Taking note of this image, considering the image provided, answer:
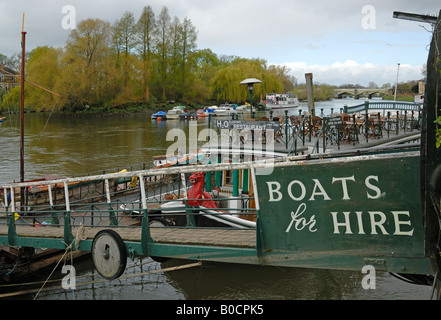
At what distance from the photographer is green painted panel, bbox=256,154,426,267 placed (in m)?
5.34

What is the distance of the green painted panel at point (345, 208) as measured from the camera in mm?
5336

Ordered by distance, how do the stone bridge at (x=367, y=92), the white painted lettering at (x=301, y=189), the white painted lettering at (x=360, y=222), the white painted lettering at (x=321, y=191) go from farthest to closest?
the stone bridge at (x=367, y=92) < the white painted lettering at (x=301, y=189) < the white painted lettering at (x=321, y=191) < the white painted lettering at (x=360, y=222)

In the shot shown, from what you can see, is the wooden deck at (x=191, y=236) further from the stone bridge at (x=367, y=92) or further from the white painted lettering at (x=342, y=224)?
the stone bridge at (x=367, y=92)

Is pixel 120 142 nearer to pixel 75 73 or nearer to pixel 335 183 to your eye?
pixel 75 73

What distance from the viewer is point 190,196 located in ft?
29.8

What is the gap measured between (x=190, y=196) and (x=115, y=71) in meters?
72.1

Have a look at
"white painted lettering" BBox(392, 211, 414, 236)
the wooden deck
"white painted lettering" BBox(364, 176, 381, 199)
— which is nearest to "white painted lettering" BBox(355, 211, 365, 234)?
"white painted lettering" BBox(364, 176, 381, 199)

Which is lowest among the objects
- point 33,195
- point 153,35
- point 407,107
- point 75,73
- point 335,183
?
point 33,195

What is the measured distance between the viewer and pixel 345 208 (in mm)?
5648

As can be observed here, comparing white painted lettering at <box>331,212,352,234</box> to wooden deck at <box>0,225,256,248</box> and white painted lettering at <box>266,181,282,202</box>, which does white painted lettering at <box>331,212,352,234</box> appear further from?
wooden deck at <box>0,225,256,248</box>
